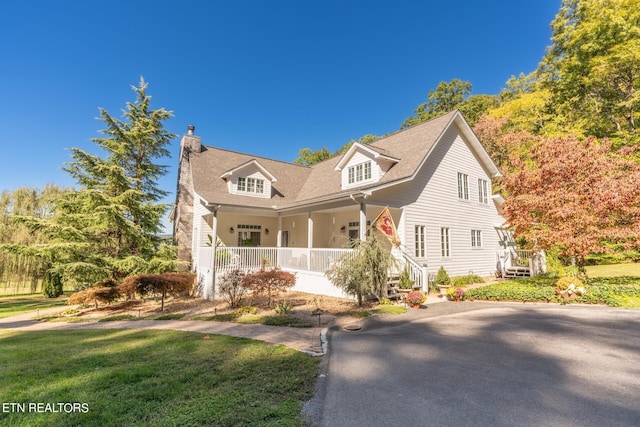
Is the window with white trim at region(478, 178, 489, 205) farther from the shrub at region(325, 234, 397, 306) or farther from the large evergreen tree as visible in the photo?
the large evergreen tree

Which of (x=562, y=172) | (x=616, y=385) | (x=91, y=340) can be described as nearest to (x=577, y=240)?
(x=562, y=172)

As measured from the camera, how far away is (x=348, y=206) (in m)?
12.7

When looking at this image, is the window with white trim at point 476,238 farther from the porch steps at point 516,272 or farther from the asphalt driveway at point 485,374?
the asphalt driveway at point 485,374

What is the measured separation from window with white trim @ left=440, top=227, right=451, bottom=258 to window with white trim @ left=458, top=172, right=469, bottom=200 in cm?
254

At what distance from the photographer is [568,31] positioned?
68.6 ft

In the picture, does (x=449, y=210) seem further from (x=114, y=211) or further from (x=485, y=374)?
(x=114, y=211)

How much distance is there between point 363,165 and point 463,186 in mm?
6422

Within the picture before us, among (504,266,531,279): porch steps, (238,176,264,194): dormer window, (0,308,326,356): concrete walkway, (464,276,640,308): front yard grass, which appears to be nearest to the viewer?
(0,308,326,356): concrete walkway

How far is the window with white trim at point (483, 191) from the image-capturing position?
57.7 feet

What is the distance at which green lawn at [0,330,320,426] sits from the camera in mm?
3150

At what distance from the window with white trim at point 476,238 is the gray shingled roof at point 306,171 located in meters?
6.32

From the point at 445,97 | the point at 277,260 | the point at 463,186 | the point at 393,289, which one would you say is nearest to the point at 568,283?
the point at 393,289
